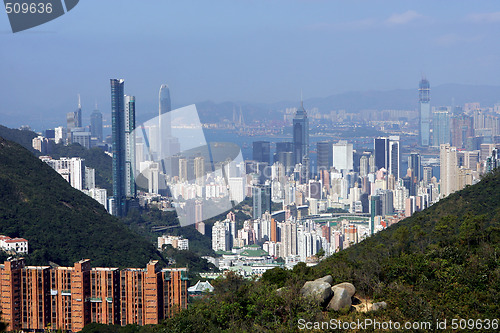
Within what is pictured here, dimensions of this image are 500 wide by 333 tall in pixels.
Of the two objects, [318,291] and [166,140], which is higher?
[166,140]

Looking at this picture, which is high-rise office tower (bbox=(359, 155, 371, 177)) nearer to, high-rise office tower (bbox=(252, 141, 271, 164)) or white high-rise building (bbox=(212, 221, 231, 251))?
high-rise office tower (bbox=(252, 141, 271, 164))

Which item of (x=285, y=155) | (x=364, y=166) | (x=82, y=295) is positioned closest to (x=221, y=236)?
(x=82, y=295)

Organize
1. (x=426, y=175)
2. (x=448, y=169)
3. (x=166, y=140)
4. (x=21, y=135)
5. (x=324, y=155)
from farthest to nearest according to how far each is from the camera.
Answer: (x=324, y=155) → (x=426, y=175) → (x=448, y=169) → (x=21, y=135) → (x=166, y=140)

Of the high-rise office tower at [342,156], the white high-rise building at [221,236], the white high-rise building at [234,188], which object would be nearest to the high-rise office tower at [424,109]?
the high-rise office tower at [342,156]

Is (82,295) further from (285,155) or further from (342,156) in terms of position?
(342,156)

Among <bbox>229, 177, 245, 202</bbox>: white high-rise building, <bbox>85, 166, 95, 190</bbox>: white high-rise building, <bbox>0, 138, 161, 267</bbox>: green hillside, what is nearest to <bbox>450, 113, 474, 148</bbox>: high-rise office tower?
<bbox>85, 166, 95, 190</bbox>: white high-rise building

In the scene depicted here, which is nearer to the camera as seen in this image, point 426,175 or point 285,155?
point 426,175
